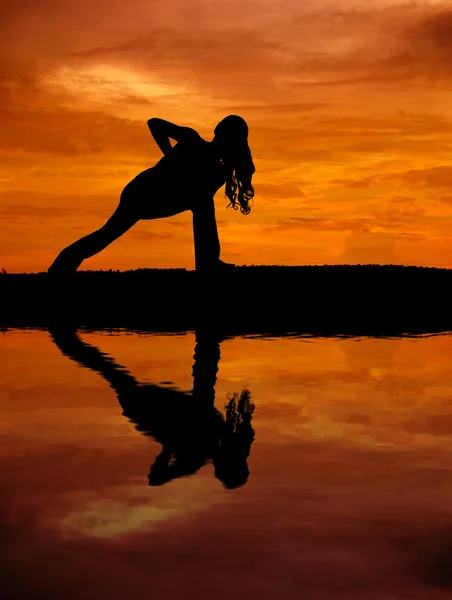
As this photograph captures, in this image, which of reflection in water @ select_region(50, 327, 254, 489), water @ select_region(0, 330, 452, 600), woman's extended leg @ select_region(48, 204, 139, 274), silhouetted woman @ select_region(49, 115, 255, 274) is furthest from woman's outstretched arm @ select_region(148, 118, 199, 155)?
water @ select_region(0, 330, 452, 600)

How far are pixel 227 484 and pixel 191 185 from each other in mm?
11581

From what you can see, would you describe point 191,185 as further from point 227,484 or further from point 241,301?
point 227,484

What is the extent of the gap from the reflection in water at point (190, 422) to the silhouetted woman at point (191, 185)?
246 inches

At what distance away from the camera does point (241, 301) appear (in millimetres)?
16109

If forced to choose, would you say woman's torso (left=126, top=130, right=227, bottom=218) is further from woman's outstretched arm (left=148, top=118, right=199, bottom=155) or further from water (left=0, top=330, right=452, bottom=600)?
water (left=0, top=330, right=452, bottom=600)

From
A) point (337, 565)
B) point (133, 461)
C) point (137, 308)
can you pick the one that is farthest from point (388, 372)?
point (137, 308)

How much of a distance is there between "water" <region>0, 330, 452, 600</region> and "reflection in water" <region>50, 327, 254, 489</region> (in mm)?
20

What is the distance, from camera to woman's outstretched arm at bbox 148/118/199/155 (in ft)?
51.5

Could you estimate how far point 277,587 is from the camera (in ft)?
12.7

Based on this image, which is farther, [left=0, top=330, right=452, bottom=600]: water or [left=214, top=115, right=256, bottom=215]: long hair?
[left=214, top=115, right=256, bottom=215]: long hair

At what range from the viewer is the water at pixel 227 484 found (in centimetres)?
400

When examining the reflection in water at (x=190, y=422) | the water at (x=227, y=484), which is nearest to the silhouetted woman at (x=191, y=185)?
the reflection in water at (x=190, y=422)

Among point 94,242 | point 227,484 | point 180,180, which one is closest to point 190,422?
point 227,484

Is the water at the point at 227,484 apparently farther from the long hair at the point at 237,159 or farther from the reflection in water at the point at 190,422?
the long hair at the point at 237,159
